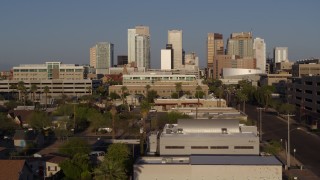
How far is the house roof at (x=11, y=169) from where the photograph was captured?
694 inches

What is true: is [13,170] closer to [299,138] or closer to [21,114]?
[299,138]

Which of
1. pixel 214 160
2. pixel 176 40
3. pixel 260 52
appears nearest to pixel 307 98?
pixel 214 160

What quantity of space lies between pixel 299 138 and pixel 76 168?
710 inches

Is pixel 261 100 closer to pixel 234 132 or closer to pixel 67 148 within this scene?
pixel 234 132

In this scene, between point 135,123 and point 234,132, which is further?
point 135,123

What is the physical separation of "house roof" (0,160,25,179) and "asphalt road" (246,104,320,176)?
12520mm

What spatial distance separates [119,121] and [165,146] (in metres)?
16.7

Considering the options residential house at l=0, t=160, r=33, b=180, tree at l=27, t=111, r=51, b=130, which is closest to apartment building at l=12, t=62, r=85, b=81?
tree at l=27, t=111, r=51, b=130

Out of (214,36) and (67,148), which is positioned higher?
(214,36)

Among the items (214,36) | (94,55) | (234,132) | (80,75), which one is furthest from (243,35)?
(234,132)

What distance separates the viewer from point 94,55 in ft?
539

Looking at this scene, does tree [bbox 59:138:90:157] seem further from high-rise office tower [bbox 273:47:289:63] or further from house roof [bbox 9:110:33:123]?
high-rise office tower [bbox 273:47:289:63]

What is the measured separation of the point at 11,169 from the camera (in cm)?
1792

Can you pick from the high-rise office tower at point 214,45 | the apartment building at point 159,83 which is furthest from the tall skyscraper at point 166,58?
the apartment building at point 159,83
